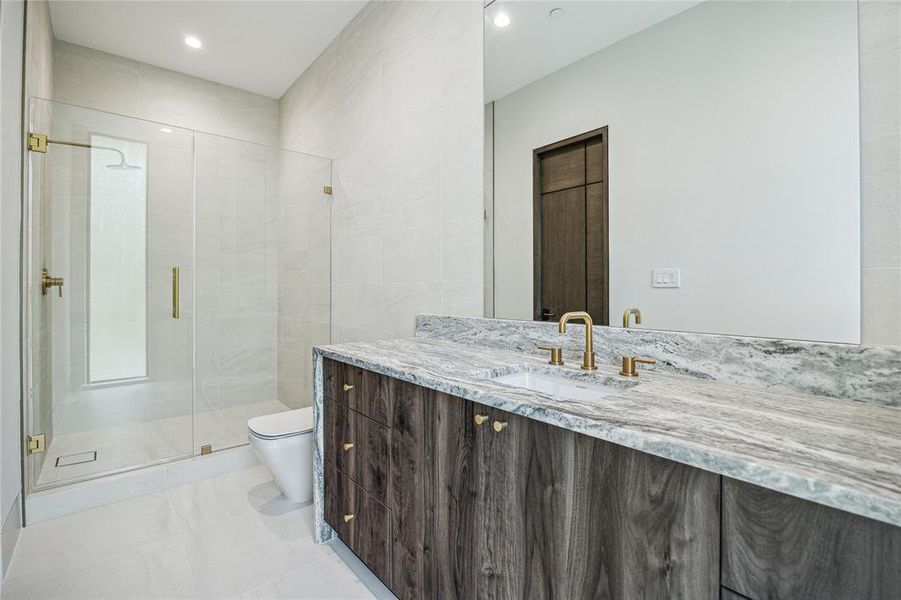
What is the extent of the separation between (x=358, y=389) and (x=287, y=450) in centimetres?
73

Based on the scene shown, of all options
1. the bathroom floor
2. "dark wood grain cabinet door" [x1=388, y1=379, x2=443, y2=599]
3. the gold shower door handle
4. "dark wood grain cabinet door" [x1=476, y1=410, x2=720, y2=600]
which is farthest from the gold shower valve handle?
"dark wood grain cabinet door" [x1=476, y1=410, x2=720, y2=600]

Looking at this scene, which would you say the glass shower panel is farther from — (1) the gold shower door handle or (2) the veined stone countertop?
(2) the veined stone countertop

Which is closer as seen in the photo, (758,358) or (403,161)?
(758,358)

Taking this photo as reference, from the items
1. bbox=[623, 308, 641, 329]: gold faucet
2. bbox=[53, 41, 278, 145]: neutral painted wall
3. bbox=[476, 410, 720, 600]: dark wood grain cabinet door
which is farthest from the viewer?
bbox=[53, 41, 278, 145]: neutral painted wall

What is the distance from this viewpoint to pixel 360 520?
146cm

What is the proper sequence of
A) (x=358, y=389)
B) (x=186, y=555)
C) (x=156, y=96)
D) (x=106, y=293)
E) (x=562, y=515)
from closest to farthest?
(x=562, y=515)
(x=358, y=389)
(x=186, y=555)
(x=106, y=293)
(x=156, y=96)

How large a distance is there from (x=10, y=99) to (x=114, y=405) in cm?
164

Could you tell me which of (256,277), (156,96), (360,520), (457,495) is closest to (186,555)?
→ (360,520)

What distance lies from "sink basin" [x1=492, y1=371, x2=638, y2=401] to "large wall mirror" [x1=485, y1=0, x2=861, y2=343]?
276mm

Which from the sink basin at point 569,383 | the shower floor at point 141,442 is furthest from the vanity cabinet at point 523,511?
the shower floor at point 141,442

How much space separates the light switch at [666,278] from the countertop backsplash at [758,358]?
146 mm

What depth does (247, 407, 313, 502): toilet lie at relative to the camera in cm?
187

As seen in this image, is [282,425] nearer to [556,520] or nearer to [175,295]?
[175,295]

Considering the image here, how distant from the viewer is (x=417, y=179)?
2084 millimetres
